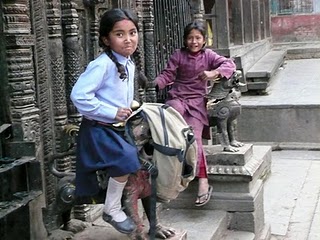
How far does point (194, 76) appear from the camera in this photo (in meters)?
5.09

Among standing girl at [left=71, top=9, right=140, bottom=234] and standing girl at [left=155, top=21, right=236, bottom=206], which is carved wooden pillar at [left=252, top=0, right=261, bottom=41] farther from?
standing girl at [left=71, top=9, right=140, bottom=234]

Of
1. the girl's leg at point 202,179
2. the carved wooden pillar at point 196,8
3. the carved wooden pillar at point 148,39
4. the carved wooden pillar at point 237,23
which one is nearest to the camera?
the girl's leg at point 202,179

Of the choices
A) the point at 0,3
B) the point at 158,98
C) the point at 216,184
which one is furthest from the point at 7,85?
the point at 158,98

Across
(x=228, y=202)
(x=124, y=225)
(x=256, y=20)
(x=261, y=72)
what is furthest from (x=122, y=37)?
(x=256, y=20)

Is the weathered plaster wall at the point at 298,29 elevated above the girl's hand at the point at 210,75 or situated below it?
above

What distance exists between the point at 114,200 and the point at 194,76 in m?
1.99

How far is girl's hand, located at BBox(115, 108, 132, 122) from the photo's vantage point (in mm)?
3318

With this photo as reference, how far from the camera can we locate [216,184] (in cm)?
509

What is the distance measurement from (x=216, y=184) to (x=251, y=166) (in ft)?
1.07

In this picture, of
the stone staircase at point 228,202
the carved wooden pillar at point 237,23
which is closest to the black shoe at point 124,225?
the stone staircase at point 228,202

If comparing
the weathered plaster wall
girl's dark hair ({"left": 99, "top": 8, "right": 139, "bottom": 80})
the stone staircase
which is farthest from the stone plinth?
the weathered plaster wall

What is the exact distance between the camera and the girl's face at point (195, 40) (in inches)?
192

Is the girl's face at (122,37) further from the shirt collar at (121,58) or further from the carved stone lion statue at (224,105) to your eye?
the carved stone lion statue at (224,105)

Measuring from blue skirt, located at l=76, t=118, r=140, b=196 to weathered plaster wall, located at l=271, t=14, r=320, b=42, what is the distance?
1666 cm
